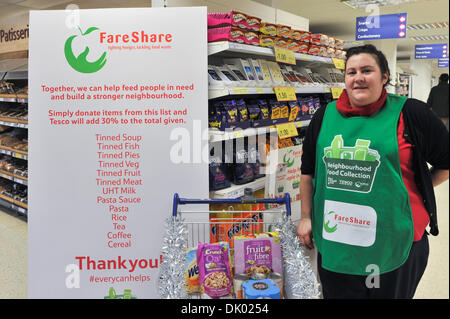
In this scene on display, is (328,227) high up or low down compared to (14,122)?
down

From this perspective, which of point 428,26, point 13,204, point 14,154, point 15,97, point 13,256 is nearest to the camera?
point 13,256

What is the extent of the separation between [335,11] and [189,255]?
6247 mm

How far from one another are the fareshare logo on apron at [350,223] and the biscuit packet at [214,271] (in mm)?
520

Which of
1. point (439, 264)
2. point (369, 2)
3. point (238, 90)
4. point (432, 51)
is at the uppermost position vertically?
point (369, 2)

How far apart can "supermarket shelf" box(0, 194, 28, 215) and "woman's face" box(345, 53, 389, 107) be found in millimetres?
4622

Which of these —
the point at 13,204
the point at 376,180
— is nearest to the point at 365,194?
the point at 376,180

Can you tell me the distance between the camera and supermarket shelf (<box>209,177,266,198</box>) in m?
2.29

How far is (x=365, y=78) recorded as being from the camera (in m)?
1.42

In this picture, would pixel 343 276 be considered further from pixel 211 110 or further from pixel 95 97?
pixel 95 97

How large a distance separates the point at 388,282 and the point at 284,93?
1.52m

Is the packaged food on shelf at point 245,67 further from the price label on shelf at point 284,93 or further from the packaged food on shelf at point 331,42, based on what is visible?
the packaged food on shelf at point 331,42

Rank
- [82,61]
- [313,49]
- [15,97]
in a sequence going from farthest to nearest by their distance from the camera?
1. [15,97]
2. [313,49]
3. [82,61]

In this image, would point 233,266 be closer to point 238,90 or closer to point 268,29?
point 238,90

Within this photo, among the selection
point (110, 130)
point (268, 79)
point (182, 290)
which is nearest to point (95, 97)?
point (110, 130)
